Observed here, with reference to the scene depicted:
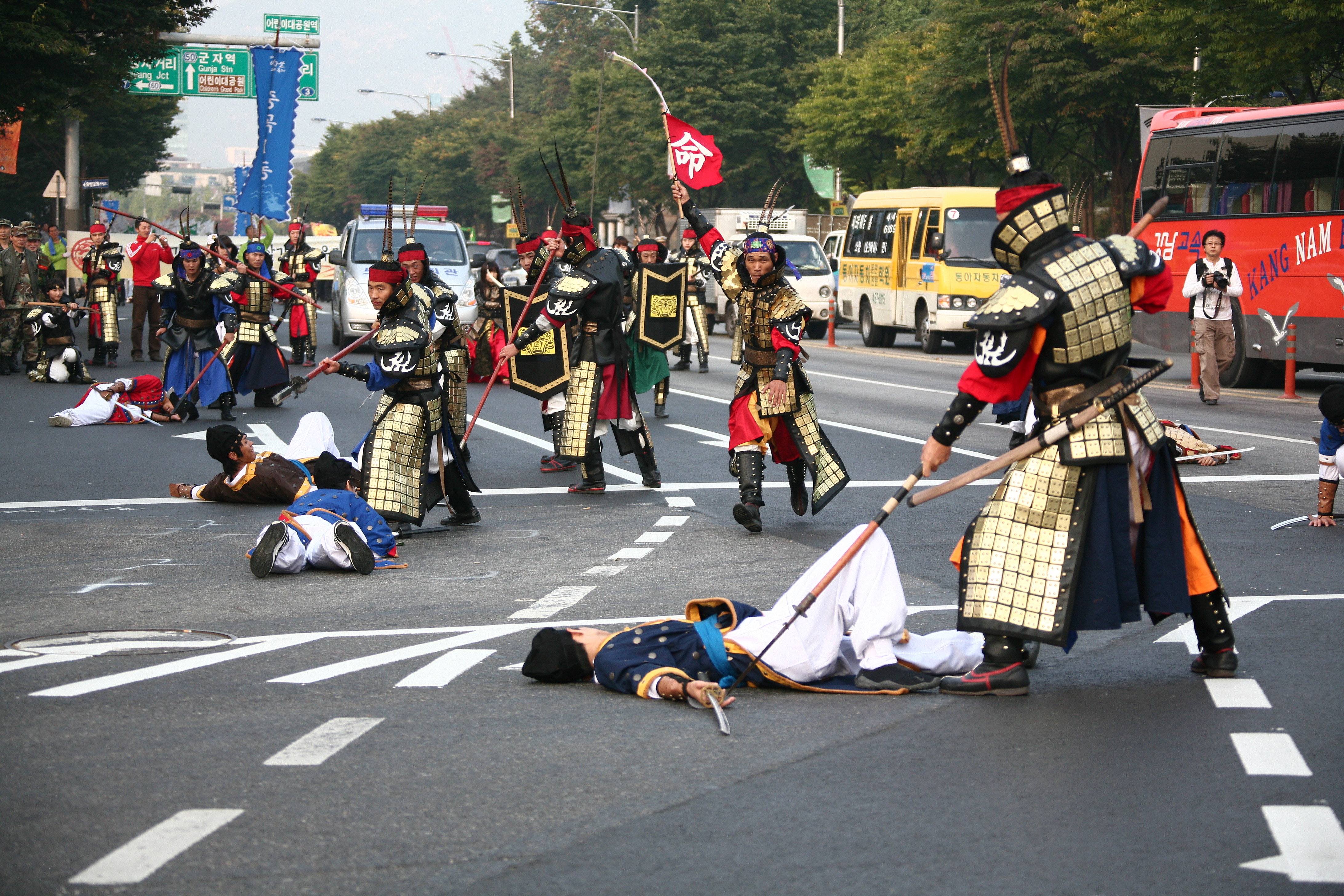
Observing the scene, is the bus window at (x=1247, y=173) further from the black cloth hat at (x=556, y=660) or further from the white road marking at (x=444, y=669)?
the black cloth hat at (x=556, y=660)

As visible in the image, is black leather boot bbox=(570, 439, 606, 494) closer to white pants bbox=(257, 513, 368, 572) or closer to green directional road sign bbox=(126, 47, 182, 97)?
white pants bbox=(257, 513, 368, 572)

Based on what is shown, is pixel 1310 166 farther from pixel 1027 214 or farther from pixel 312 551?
pixel 1027 214

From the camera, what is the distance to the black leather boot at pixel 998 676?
227 inches

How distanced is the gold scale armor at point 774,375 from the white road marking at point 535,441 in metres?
2.32

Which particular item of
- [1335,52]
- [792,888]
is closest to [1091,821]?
[792,888]

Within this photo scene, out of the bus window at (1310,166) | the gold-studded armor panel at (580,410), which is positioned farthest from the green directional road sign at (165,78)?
the gold-studded armor panel at (580,410)

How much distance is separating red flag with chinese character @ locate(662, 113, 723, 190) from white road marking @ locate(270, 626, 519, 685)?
357 inches

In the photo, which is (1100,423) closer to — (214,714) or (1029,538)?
(1029,538)

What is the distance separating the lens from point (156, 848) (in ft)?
13.7

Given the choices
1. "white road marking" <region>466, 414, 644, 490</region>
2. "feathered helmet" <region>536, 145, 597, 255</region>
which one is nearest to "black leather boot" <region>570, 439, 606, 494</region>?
"white road marking" <region>466, 414, 644, 490</region>

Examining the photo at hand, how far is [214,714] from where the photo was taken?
5.60 meters

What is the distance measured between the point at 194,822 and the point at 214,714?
1251 mm

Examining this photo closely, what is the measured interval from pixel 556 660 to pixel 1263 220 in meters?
17.3

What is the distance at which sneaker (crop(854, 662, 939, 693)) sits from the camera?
584cm
